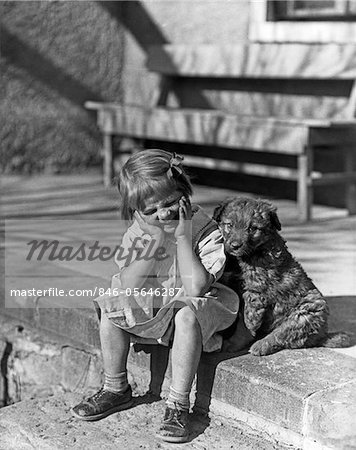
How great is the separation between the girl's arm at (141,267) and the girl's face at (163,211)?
50 millimetres

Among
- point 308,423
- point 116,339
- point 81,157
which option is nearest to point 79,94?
point 81,157

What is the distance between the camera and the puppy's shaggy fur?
293cm

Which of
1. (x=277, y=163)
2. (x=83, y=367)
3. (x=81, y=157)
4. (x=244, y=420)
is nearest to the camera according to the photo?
(x=244, y=420)

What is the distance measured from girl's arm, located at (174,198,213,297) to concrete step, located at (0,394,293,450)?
50 centimetres

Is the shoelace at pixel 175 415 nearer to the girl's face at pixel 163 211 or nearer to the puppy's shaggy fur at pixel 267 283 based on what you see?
the puppy's shaggy fur at pixel 267 283

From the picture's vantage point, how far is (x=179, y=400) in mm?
2873

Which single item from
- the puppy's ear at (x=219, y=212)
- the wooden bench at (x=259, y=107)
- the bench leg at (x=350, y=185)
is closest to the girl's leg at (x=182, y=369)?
the puppy's ear at (x=219, y=212)

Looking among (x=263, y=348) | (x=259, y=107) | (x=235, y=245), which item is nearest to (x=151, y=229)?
(x=235, y=245)

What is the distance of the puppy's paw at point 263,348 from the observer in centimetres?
296

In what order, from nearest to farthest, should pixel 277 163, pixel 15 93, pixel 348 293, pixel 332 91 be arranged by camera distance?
pixel 348 293 → pixel 332 91 → pixel 277 163 → pixel 15 93

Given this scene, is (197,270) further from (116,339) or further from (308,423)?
(308,423)

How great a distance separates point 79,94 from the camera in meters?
7.83

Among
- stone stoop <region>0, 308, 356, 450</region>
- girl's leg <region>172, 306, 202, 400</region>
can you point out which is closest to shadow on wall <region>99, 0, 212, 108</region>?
stone stoop <region>0, 308, 356, 450</region>

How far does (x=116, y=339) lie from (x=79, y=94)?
5185 millimetres
